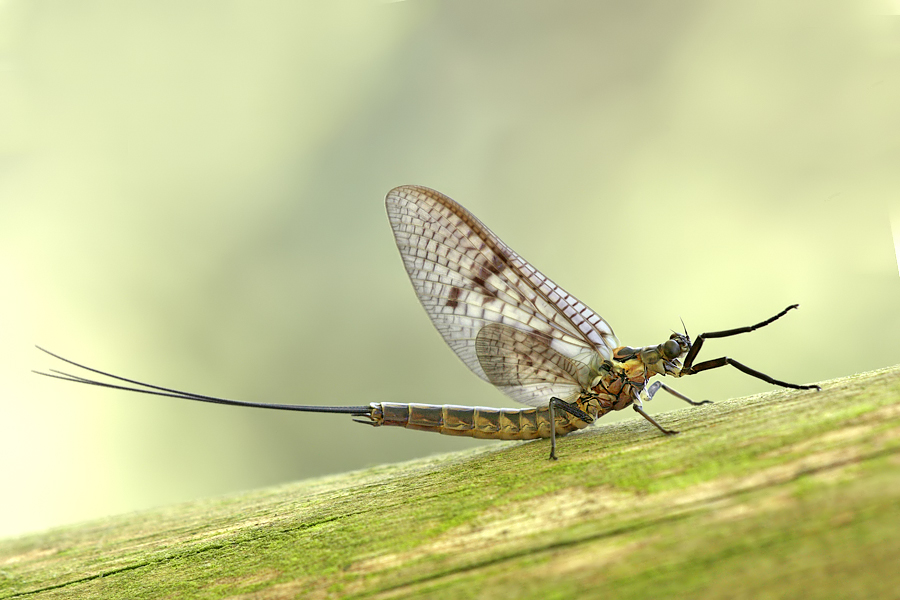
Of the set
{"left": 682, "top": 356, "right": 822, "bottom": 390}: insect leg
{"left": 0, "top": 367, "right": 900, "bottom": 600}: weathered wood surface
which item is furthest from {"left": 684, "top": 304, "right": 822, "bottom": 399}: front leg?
{"left": 0, "top": 367, "right": 900, "bottom": 600}: weathered wood surface

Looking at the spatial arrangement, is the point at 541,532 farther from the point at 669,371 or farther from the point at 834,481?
the point at 669,371

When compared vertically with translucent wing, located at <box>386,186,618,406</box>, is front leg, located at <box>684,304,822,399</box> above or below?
below

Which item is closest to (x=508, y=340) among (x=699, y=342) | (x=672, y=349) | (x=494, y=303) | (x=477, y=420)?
(x=494, y=303)

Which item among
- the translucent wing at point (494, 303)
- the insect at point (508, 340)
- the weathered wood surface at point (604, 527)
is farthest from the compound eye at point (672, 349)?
the weathered wood surface at point (604, 527)

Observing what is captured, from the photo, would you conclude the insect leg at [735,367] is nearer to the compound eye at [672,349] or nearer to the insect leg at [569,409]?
the compound eye at [672,349]

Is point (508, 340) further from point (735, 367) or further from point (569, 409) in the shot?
point (735, 367)

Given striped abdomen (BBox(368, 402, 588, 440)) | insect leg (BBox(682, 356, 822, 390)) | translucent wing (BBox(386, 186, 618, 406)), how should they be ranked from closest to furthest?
insect leg (BBox(682, 356, 822, 390))
striped abdomen (BBox(368, 402, 588, 440))
translucent wing (BBox(386, 186, 618, 406))

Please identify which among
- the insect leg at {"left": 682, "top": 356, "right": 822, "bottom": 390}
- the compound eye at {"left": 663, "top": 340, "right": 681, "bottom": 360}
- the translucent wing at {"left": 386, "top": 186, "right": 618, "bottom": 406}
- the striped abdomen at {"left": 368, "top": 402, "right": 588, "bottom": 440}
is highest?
the translucent wing at {"left": 386, "top": 186, "right": 618, "bottom": 406}

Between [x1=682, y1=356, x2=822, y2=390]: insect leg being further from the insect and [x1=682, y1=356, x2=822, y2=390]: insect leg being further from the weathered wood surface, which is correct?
the weathered wood surface
